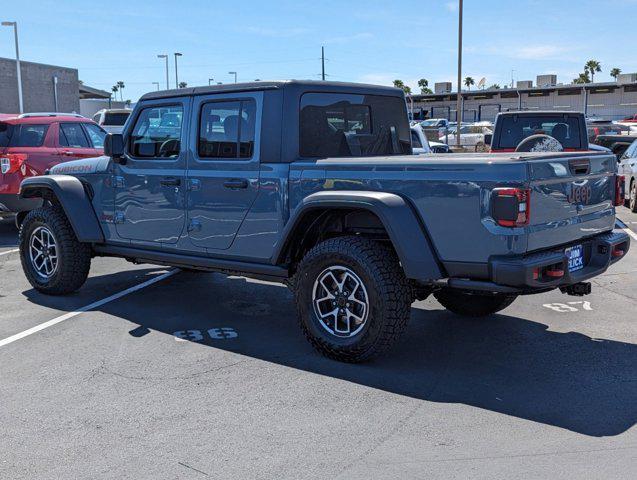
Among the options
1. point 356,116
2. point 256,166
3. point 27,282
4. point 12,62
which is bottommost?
point 27,282

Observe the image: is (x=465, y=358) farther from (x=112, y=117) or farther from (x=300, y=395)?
(x=112, y=117)

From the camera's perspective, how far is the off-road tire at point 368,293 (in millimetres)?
4785

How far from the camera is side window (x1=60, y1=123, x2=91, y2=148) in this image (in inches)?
470

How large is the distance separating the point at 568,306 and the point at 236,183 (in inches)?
131

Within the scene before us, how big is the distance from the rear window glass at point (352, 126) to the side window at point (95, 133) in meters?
7.50

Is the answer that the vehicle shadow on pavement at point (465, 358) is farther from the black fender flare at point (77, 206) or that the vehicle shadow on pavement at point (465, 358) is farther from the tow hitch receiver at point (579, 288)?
the black fender flare at point (77, 206)

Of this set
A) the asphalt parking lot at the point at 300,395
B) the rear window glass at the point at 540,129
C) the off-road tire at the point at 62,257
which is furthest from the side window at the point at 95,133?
the rear window glass at the point at 540,129

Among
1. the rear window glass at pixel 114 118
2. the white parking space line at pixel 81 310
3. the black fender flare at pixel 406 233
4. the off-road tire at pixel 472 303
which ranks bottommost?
the white parking space line at pixel 81 310

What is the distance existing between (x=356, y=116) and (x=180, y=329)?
7.56ft

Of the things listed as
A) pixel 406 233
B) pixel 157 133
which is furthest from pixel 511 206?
pixel 157 133

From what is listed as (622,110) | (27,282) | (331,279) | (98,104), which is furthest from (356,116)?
(622,110)

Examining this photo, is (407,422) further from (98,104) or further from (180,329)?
(98,104)

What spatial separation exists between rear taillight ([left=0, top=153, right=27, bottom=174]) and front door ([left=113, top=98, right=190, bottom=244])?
5.20 meters

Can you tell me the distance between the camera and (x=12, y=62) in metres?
48.8
